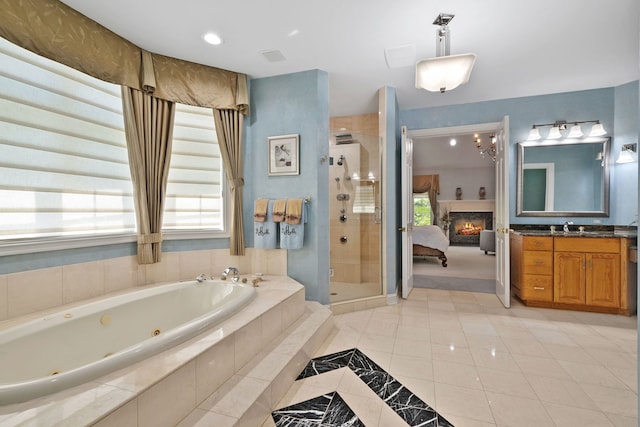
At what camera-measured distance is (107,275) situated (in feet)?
7.53

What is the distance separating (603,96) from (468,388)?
3921mm

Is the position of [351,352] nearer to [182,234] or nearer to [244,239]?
[244,239]

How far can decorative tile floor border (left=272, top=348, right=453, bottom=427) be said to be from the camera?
5.09ft

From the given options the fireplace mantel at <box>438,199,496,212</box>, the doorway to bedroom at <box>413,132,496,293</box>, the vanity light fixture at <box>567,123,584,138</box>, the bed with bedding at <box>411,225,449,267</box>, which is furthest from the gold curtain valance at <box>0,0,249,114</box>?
the fireplace mantel at <box>438,199,496,212</box>

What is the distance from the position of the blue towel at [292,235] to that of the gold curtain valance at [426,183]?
6.73 metres

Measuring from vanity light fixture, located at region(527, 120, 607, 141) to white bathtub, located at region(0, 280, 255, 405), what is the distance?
393 cm

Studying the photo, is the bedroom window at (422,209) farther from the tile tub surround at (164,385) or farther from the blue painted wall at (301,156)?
the tile tub surround at (164,385)

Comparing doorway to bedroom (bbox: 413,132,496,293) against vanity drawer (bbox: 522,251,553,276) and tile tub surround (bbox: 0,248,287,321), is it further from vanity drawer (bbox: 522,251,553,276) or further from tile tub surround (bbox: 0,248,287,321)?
tile tub surround (bbox: 0,248,287,321)

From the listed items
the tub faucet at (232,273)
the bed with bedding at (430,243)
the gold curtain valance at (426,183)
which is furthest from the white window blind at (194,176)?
the gold curtain valance at (426,183)

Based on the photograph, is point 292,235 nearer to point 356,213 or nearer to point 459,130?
point 356,213

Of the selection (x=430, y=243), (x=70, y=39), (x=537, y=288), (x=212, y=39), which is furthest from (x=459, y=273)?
(x=70, y=39)

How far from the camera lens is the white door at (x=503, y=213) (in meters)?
3.37

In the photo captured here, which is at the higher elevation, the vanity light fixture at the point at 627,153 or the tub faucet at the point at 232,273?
the vanity light fixture at the point at 627,153

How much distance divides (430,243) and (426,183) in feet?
11.8
